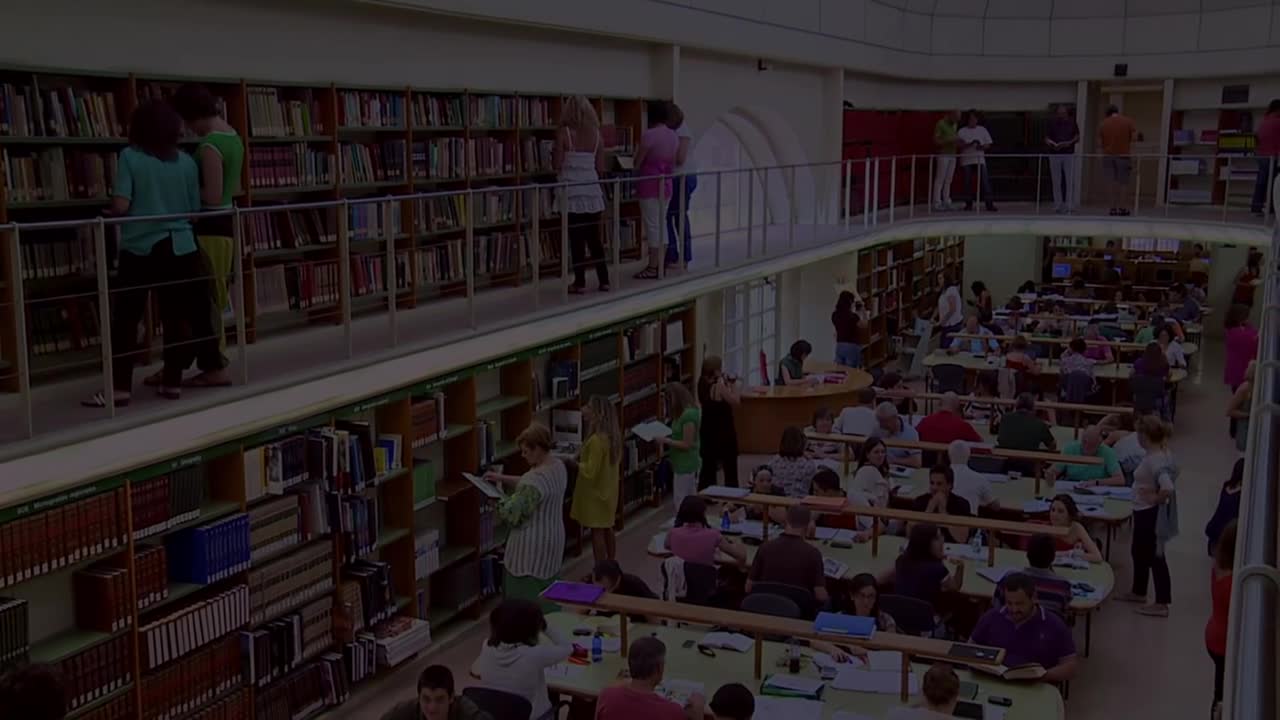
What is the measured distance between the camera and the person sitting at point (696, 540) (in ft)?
25.2

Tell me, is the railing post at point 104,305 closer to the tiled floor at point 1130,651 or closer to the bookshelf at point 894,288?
the tiled floor at point 1130,651

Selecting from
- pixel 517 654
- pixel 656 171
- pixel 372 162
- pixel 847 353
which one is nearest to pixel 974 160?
pixel 847 353

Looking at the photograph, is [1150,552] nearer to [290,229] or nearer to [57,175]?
[290,229]

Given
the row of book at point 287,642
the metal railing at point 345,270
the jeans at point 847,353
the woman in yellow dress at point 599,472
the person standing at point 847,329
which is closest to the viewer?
the metal railing at point 345,270

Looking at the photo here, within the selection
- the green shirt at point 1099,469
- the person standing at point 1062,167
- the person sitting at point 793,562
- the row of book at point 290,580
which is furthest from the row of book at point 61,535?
the person standing at point 1062,167

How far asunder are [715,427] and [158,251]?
20.5ft

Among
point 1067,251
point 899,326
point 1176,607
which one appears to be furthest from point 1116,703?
point 1067,251

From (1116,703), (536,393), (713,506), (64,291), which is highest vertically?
(64,291)

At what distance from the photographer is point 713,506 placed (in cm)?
974

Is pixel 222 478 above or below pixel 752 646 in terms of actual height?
above

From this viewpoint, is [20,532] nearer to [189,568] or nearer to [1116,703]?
[189,568]

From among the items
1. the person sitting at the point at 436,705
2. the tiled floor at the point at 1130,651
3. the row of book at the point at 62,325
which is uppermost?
the row of book at the point at 62,325

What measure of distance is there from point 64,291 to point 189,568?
Answer: 62.4 inches

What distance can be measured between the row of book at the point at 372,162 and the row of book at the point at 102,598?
10.3 feet
